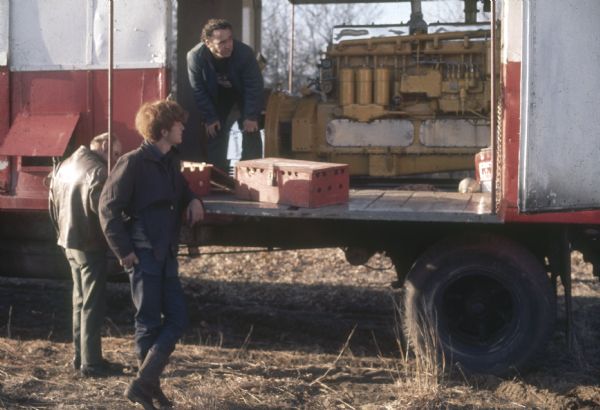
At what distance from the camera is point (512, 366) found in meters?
6.84

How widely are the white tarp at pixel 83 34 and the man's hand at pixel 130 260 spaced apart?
202cm

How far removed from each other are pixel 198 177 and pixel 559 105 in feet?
8.41

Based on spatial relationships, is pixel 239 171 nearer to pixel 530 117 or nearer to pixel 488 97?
pixel 530 117

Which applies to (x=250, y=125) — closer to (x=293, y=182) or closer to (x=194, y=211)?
(x=293, y=182)

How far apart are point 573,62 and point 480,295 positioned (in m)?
1.73

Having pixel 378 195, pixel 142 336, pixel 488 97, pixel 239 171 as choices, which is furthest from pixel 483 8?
pixel 142 336

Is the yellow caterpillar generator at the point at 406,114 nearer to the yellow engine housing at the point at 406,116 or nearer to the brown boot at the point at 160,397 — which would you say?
the yellow engine housing at the point at 406,116

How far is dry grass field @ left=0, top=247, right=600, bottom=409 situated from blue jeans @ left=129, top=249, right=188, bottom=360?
1.38ft

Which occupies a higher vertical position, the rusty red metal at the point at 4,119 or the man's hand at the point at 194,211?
the rusty red metal at the point at 4,119

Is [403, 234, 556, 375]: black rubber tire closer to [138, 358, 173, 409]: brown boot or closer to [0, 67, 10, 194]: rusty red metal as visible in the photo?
[138, 358, 173, 409]: brown boot

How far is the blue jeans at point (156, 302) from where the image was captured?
5.87 metres

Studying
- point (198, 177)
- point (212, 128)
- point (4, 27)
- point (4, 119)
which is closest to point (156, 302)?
point (198, 177)

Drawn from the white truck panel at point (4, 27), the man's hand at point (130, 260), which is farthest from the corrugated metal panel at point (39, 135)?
the man's hand at point (130, 260)

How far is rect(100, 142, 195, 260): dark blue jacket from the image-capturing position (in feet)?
19.0
